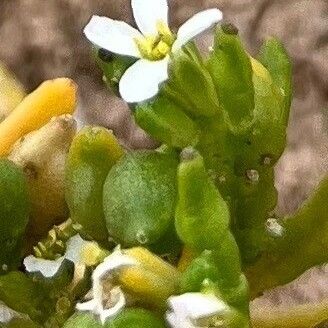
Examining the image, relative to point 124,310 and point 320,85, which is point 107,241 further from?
point 320,85

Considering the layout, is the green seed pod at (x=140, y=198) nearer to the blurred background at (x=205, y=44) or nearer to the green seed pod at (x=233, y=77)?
the green seed pod at (x=233, y=77)

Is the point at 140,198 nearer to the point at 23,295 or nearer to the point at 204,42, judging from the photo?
the point at 23,295

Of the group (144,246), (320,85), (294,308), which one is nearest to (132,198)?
(144,246)

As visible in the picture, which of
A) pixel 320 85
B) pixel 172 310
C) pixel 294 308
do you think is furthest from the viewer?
pixel 320 85

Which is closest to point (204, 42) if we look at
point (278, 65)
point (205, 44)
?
point (205, 44)

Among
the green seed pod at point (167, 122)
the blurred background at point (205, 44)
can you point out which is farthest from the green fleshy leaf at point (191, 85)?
the blurred background at point (205, 44)
